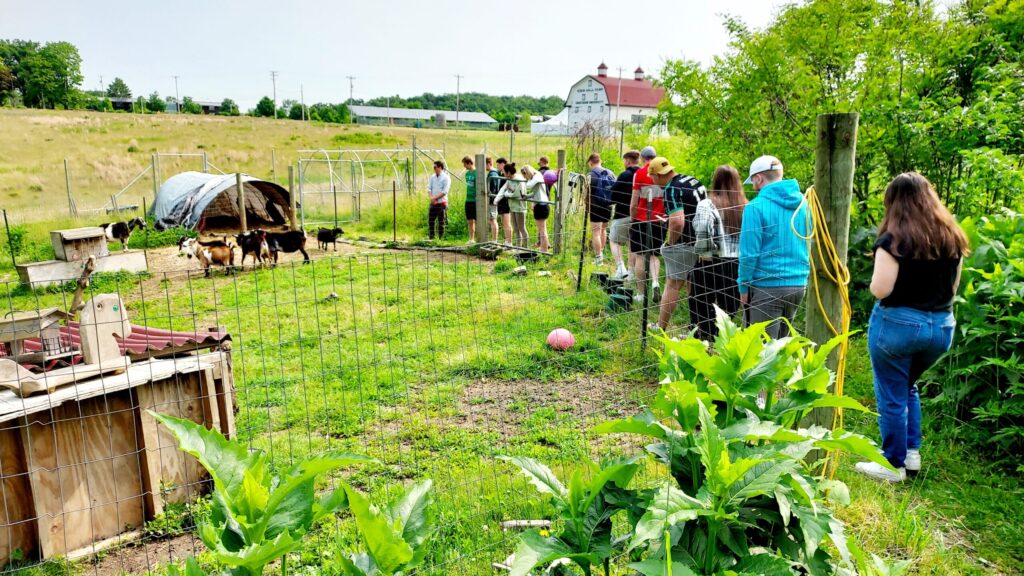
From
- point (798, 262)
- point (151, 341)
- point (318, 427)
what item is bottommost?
point (318, 427)

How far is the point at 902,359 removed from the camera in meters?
3.90

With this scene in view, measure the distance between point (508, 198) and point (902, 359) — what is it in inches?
386

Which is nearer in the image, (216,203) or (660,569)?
(660,569)

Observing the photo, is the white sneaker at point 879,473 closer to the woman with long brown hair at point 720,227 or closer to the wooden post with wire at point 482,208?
the woman with long brown hair at point 720,227

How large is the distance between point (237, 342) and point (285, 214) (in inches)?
453

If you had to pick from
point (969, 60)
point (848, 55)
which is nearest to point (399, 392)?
point (848, 55)

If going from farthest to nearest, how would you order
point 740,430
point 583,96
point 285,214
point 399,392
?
point 583,96
point 285,214
point 399,392
point 740,430

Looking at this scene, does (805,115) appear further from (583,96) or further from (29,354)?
(583,96)

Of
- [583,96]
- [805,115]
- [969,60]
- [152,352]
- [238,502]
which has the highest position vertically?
[583,96]

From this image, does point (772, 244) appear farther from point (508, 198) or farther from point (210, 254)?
point (210, 254)

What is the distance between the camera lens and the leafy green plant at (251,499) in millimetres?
1543

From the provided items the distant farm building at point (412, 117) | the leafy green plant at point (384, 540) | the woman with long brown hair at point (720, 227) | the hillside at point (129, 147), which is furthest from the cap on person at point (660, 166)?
the distant farm building at point (412, 117)

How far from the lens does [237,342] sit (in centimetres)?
796

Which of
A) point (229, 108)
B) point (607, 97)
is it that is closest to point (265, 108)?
point (229, 108)
